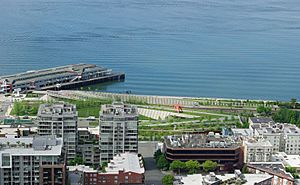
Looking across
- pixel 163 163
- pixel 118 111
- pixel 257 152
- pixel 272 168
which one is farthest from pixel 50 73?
pixel 272 168

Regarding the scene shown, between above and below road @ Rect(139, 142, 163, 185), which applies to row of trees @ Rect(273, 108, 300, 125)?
above

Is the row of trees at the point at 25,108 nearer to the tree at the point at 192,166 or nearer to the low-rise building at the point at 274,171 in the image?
the tree at the point at 192,166

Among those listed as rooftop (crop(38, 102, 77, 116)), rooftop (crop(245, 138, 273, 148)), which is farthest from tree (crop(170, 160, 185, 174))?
rooftop (crop(38, 102, 77, 116))

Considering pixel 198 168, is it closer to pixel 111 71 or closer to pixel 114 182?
pixel 114 182

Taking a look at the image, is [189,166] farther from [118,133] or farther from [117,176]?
[117,176]

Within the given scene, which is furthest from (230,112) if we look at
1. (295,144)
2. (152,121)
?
(295,144)

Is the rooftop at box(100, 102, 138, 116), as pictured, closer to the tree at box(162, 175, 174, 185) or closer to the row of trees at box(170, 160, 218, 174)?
the row of trees at box(170, 160, 218, 174)

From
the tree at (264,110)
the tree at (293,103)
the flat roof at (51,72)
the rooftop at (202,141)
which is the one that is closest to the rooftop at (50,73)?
the flat roof at (51,72)
